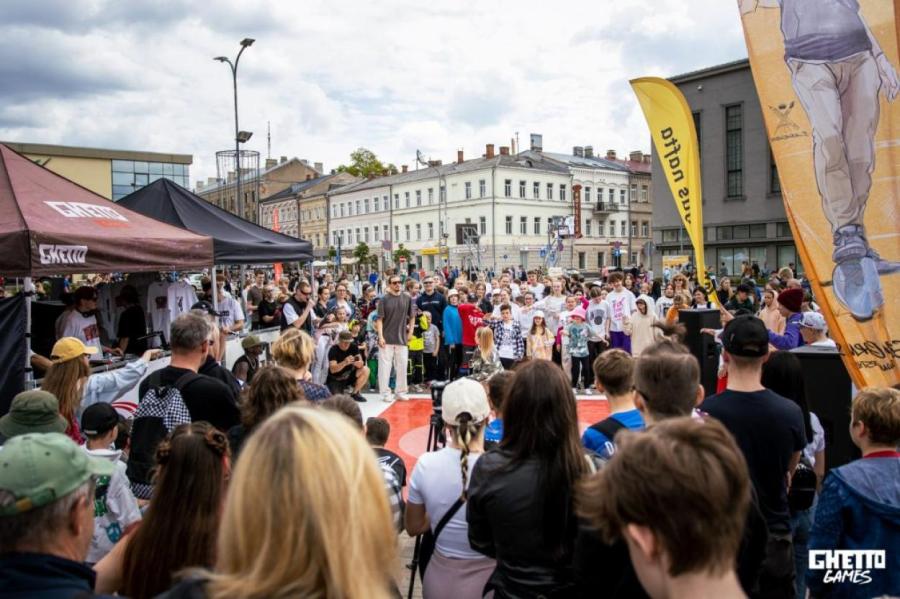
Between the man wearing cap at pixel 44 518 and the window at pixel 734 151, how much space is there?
123ft

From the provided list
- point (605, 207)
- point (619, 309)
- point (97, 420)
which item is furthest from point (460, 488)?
point (605, 207)

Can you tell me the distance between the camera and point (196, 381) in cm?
402

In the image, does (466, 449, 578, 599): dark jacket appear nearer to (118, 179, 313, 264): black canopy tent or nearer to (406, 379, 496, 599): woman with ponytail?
(406, 379, 496, 599): woman with ponytail

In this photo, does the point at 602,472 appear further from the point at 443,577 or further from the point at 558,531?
the point at 443,577

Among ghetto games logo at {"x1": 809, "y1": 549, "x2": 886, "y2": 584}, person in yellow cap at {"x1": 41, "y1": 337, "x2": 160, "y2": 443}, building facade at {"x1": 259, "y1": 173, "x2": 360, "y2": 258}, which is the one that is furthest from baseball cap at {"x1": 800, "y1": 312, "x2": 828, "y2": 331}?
building facade at {"x1": 259, "y1": 173, "x2": 360, "y2": 258}

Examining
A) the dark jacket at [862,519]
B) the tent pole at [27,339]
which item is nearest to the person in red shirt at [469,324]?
the tent pole at [27,339]

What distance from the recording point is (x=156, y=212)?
32.1 feet

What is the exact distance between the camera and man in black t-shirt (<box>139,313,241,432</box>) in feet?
13.1

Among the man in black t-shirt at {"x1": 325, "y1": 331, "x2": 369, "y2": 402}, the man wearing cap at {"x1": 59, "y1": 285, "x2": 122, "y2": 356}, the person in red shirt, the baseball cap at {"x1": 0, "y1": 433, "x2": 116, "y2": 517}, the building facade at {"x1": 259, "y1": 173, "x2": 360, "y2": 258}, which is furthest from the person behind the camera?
the building facade at {"x1": 259, "y1": 173, "x2": 360, "y2": 258}

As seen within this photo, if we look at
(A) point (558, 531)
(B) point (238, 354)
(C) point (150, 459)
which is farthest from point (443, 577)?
(B) point (238, 354)

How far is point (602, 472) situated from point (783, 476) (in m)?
1.90

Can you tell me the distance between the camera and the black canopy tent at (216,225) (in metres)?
9.36

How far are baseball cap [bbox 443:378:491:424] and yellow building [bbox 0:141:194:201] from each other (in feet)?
123

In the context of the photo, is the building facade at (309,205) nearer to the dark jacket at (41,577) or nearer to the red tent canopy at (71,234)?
the red tent canopy at (71,234)
